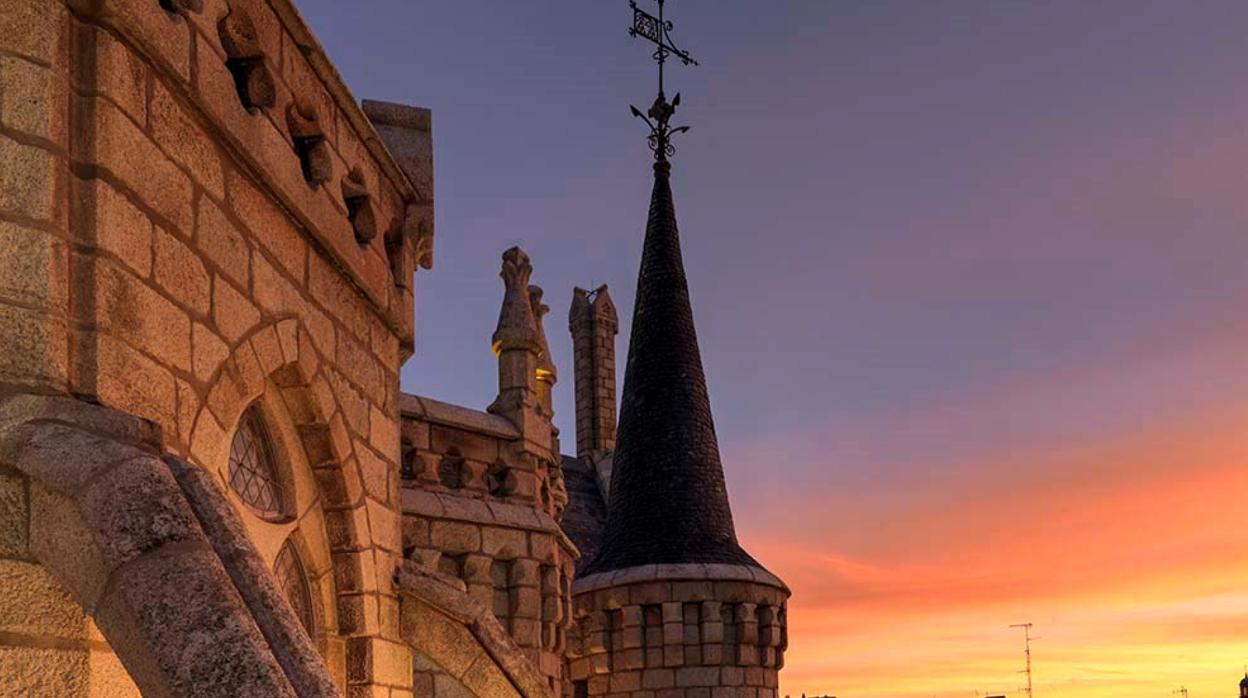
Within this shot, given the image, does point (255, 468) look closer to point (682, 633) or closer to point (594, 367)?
point (682, 633)

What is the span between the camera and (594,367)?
1102 inches

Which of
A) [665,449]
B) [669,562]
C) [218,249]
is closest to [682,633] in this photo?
[669,562]


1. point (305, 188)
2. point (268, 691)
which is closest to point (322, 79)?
point (305, 188)

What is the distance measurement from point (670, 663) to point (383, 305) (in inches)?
437

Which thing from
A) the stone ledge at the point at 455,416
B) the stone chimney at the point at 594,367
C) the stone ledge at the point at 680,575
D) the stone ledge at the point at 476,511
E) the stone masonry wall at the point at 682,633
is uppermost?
the stone chimney at the point at 594,367

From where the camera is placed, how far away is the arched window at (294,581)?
4.86 m

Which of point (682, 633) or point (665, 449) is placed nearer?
point (682, 633)

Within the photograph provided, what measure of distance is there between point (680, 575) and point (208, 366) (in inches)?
506

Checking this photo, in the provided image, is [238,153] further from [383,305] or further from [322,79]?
[383,305]

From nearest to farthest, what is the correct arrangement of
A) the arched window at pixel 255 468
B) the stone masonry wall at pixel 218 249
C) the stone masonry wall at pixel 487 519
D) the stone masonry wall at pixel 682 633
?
the stone masonry wall at pixel 218 249 → the arched window at pixel 255 468 → the stone masonry wall at pixel 487 519 → the stone masonry wall at pixel 682 633

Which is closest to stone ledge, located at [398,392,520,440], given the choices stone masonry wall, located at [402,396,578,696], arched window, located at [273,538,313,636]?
stone masonry wall, located at [402,396,578,696]

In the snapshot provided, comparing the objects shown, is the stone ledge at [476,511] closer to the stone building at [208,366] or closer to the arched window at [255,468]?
the stone building at [208,366]

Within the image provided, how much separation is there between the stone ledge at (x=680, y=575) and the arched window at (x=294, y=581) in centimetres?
1157

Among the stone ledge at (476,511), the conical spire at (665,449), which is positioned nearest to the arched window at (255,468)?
the stone ledge at (476,511)
